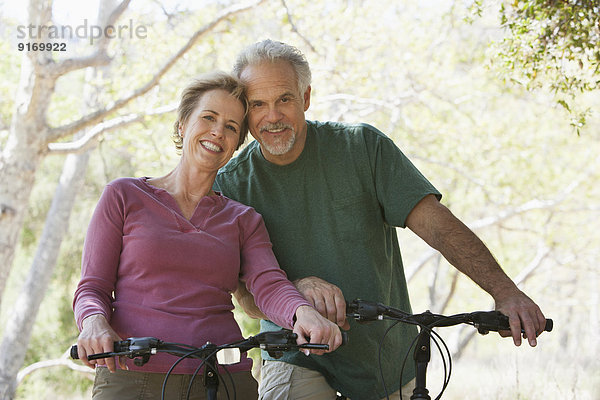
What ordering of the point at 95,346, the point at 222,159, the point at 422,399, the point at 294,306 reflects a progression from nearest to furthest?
the point at 95,346, the point at 422,399, the point at 294,306, the point at 222,159

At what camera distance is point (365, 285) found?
307 centimetres

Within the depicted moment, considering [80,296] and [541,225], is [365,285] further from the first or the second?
[541,225]

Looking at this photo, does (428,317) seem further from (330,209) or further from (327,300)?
(330,209)

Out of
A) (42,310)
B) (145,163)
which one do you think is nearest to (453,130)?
(145,163)

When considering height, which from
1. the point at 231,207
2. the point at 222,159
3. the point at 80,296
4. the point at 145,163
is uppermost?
the point at 145,163

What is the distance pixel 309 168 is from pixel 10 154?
270 inches

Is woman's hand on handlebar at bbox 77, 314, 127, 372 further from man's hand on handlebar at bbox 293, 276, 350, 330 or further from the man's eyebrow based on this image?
the man's eyebrow

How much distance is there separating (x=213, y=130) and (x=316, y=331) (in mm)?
991

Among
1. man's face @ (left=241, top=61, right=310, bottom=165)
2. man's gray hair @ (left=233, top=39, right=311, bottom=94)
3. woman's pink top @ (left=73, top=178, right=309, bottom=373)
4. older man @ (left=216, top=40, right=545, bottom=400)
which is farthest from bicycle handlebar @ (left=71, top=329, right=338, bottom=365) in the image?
man's gray hair @ (left=233, top=39, right=311, bottom=94)

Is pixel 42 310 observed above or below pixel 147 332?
above

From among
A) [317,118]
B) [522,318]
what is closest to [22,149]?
[317,118]

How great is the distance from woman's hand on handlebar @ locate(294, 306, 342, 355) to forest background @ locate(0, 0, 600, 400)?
15.0 ft

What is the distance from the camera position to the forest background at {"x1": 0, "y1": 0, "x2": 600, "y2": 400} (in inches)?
356

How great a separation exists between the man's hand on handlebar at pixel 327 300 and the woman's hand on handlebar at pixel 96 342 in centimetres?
73
